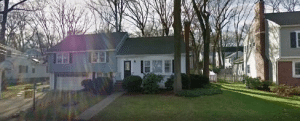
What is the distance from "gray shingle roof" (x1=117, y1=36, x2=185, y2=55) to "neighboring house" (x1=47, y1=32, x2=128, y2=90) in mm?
835

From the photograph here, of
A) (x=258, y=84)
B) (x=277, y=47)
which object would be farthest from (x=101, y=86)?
(x=277, y=47)

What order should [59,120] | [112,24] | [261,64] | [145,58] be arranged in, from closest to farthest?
1. [59,120]
2. [145,58]
3. [261,64]
4. [112,24]

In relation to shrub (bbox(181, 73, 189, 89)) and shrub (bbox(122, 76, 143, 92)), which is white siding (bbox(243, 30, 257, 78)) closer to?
shrub (bbox(181, 73, 189, 89))

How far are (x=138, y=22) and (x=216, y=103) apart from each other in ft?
67.8

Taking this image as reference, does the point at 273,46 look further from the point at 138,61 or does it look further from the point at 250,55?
the point at 138,61

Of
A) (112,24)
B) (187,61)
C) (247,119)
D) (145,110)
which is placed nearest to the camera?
(247,119)

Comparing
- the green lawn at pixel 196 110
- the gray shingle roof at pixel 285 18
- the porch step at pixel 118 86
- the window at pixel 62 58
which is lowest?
the green lawn at pixel 196 110

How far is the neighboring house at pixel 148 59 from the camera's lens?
16.4 meters

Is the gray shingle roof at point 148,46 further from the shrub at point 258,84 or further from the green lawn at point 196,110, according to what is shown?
the green lawn at point 196,110

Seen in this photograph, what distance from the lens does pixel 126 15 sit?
1113 inches

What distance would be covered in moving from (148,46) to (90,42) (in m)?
6.10

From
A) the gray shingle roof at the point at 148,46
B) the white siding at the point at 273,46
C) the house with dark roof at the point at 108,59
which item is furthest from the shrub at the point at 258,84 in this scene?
the gray shingle roof at the point at 148,46

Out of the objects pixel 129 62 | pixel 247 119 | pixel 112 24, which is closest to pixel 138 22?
pixel 112 24

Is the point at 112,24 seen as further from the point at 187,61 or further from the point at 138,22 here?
the point at 187,61
